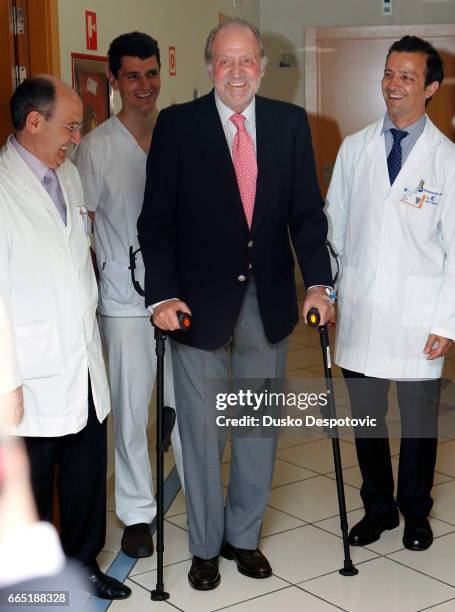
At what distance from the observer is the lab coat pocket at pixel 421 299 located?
299 centimetres

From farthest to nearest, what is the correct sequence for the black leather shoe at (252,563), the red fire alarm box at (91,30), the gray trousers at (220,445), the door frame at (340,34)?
the door frame at (340,34) < the red fire alarm box at (91,30) < the black leather shoe at (252,563) < the gray trousers at (220,445)

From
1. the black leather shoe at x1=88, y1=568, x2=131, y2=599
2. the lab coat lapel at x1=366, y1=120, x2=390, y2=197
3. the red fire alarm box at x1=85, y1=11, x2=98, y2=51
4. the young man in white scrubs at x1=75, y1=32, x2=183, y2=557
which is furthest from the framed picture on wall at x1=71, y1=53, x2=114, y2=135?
the black leather shoe at x1=88, y1=568, x2=131, y2=599

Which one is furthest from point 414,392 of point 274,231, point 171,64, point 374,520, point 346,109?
point 346,109

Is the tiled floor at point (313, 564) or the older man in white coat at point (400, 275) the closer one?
the tiled floor at point (313, 564)

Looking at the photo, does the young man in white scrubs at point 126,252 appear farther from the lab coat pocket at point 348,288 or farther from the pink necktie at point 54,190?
the lab coat pocket at point 348,288

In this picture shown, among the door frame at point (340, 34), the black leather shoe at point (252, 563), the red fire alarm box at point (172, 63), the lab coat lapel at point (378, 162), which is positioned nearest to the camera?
the black leather shoe at point (252, 563)

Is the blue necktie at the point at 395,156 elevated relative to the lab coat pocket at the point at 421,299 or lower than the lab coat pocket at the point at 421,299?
elevated

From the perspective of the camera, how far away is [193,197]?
2.71 m

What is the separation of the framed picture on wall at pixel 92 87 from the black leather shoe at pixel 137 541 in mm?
1493

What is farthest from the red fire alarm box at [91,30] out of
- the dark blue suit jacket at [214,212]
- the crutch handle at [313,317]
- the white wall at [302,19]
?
the white wall at [302,19]

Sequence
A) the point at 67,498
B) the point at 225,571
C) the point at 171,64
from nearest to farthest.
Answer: the point at 67,498, the point at 225,571, the point at 171,64

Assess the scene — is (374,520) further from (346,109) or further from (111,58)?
(346,109)

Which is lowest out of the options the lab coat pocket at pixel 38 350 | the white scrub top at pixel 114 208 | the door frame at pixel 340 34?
the lab coat pocket at pixel 38 350

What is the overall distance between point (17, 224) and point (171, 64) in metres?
2.61
